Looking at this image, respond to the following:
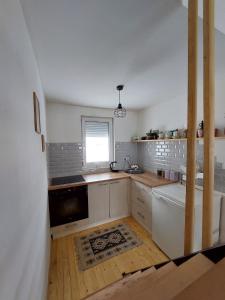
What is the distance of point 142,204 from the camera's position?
2.31 metres

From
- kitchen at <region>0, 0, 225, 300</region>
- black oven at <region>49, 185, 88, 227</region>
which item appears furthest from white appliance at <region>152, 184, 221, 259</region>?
black oven at <region>49, 185, 88, 227</region>

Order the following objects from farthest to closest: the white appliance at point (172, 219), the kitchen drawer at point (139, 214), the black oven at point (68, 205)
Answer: the kitchen drawer at point (139, 214) → the black oven at point (68, 205) → the white appliance at point (172, 219)

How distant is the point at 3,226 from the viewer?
43 centimetres

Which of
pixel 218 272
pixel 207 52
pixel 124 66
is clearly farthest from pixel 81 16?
pixel 218 272

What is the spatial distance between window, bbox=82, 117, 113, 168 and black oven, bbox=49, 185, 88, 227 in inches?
31.0

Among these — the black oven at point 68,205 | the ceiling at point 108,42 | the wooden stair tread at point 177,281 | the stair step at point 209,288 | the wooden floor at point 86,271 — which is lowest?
the wooden floor at point 86,271

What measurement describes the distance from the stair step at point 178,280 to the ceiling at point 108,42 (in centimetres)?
136

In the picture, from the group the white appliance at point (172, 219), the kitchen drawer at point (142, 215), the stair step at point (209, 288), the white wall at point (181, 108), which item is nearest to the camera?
the stair step at point (209, 288)

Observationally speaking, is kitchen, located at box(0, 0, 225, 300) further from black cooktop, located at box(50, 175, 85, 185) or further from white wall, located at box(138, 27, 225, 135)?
black cooktop, located at box(50, 175, 85, 185)

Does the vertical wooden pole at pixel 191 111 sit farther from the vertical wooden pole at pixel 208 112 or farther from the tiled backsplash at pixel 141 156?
the tiled backsplash at pixel 141 156

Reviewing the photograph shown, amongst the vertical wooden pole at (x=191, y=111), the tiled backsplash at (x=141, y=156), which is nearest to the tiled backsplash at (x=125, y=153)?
the tiled backsplash at (x=141, y=156)

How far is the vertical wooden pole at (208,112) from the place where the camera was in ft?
2.02

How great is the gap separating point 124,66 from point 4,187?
151 cm

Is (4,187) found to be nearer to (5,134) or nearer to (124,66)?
(5,134)
